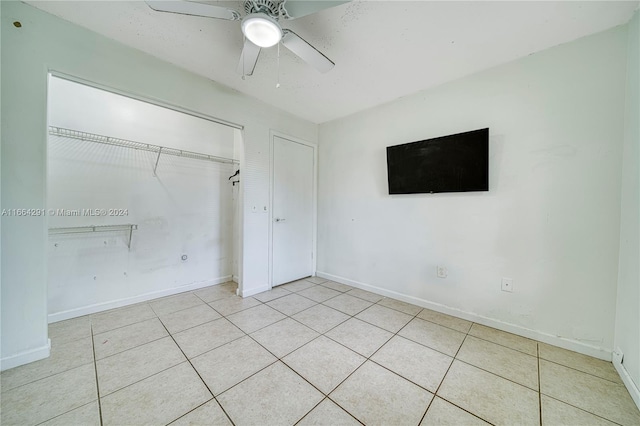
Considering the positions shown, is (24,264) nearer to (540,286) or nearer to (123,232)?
(123,232)

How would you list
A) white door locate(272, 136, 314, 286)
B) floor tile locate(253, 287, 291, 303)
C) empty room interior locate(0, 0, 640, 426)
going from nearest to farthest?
empty room interior locate(0, 0, 640, 426), floor tile locate(253, 287, 291, 303), white door locate(272, 136, 314, 286)

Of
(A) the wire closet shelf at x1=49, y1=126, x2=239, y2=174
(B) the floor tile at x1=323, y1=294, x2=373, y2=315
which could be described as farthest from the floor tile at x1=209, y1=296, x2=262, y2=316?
(A) the wire closet shelf at x1=49, y1=126, x2=239, y2=174

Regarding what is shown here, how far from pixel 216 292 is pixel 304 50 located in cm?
292

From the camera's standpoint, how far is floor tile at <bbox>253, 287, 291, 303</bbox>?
2.77 metres

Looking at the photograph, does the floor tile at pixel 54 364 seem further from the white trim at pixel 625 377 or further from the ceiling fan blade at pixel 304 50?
the white trim at pixel 625 377

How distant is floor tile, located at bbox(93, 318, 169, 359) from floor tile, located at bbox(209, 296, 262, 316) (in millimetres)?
538

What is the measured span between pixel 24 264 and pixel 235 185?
218 centimetres

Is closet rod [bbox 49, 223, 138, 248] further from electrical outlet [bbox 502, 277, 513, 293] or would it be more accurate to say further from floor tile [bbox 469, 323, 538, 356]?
electrical outlet [bbox 502, 277, 513, 293]

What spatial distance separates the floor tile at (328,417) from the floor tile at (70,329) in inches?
82.1

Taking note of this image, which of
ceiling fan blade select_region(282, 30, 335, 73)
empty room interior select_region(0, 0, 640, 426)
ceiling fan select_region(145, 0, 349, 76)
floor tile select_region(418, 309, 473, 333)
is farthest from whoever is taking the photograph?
floor tile select_region(418, 309, 473, 333)

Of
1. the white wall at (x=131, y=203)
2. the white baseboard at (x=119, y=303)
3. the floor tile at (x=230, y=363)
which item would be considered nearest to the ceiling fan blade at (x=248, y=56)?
the white wall at (x=131, y=203)

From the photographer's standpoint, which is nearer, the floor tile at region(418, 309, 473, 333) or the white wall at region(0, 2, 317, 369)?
the white wall at region(0, 2, 317, 369)

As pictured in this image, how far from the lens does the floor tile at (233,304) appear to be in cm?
245

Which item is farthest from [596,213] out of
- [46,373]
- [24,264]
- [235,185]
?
[24,264]
